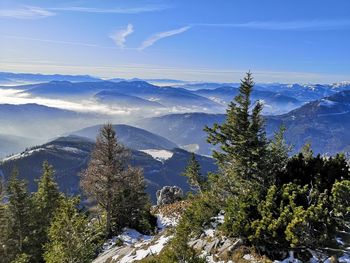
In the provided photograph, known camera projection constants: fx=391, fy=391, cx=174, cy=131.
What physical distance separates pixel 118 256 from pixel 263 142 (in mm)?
15397

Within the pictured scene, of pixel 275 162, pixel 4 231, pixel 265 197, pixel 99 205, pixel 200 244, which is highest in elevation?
pixel 275 162

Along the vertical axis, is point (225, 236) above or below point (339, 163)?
below

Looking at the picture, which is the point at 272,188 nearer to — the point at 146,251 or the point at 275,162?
the point at 275,162

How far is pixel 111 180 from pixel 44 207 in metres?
11.5

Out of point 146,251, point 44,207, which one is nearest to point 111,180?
point 44,207

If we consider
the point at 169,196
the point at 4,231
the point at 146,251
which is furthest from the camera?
the point at 169,196

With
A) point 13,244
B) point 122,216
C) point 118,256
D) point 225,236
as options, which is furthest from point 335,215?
point 13,244

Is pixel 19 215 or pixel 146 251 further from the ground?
pixel 146 251

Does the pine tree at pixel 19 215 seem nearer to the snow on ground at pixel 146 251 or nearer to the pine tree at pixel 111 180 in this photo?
the pine tree at pixel 111 180

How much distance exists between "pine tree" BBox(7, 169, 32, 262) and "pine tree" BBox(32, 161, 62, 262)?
1102 mm

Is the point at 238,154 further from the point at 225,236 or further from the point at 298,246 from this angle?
the point at 298,246

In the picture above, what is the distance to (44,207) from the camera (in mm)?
47750

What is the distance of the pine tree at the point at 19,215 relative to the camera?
42.9 metres

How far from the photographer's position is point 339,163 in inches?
982
